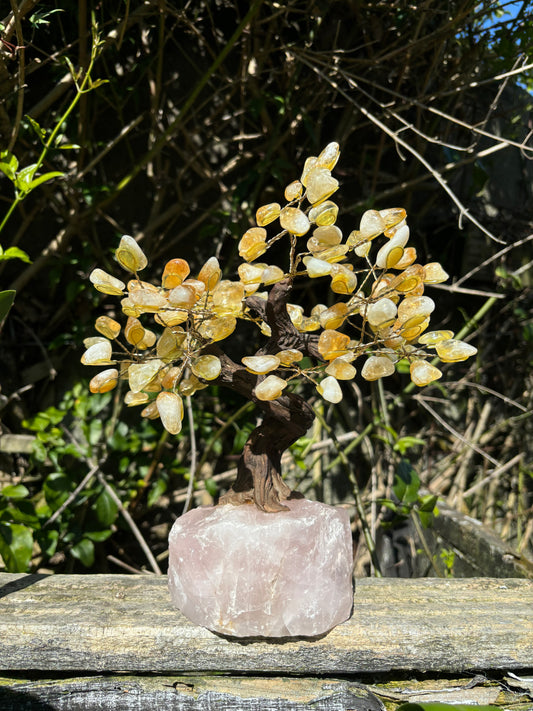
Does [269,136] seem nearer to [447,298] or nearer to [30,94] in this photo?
[30,94]

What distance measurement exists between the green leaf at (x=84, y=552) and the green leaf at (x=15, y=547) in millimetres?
239

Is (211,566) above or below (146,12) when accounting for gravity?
below

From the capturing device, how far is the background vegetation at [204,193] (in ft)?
4.06

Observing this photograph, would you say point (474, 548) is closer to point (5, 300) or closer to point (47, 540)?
point (47, 540)

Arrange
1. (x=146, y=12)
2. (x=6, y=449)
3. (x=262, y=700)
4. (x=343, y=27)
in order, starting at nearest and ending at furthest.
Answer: (x=262, y=700), (x=146, y=12), (x=6, y=449), (x=343, y=27)

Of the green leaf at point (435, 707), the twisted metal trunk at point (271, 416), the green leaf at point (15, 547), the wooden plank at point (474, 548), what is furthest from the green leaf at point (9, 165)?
the wooden plank at point (474, 548)

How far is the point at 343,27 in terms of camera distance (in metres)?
1.44

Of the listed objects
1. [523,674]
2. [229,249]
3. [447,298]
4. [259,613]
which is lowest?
[523,674]

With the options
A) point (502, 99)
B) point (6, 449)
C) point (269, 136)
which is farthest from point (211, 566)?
point (502, 99)

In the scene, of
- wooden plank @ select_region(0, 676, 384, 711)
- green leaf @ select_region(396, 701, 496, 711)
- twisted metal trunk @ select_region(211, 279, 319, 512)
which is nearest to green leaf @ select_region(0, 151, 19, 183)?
twisted metal trunk @ select_region(211, 279, 319, 512)

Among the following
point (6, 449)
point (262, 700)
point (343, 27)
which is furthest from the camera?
point (343, 27)

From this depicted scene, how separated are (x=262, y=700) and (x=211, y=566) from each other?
0.48 feet

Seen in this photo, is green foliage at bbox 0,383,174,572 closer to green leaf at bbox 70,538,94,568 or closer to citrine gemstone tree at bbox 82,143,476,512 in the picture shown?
green leaf at bbox 70,538,94,568

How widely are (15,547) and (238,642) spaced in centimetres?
47
